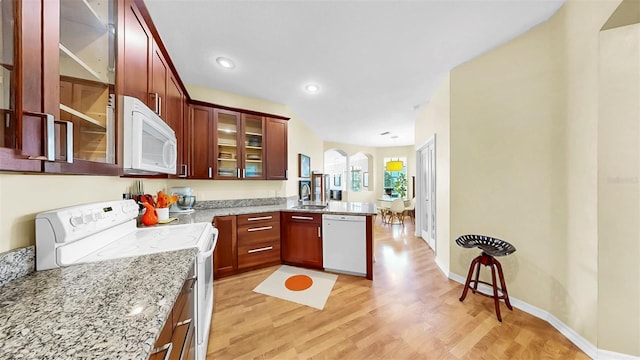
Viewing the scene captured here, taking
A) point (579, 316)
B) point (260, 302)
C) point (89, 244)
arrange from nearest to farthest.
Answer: point (89, 244)
point (579, 316)
point (260, 302)

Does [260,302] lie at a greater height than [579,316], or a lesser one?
lesser

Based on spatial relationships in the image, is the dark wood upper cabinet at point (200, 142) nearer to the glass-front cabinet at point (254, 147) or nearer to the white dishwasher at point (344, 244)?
the glass-front cabinet at point (254, 147)

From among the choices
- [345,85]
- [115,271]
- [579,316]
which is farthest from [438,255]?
[115,271]

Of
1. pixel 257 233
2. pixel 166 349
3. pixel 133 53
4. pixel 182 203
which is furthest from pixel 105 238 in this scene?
pixel 257 233

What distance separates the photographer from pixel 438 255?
3.00 metres

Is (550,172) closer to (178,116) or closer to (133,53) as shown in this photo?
(133,53)

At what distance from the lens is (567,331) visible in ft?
5.42

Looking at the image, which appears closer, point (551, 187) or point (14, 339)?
point (14, 339)

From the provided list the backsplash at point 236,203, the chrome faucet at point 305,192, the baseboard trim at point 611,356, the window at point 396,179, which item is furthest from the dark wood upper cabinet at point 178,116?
the window at point 396,179

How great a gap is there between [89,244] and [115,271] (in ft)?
1.14

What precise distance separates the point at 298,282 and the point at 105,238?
183 cm

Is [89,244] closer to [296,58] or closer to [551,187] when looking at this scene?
[296,58]

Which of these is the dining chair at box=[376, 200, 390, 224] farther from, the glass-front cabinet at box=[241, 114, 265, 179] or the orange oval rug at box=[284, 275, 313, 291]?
the glass-front cabinet at box=[241, 114, 265, 179]

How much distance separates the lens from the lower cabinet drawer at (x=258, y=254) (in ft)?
8.84
